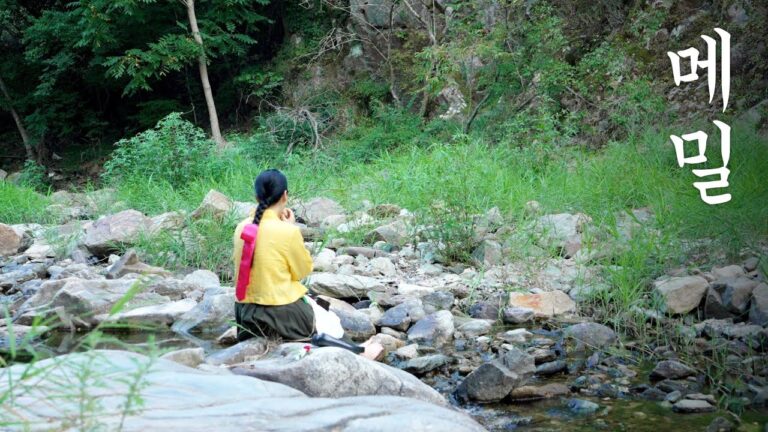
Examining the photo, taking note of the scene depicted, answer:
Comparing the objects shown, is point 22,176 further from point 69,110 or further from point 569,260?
point 569,260

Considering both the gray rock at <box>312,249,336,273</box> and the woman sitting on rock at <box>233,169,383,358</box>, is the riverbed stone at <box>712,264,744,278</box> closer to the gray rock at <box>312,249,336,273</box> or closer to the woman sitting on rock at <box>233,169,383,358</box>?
the woman sitting on rock at <box>233,169,383,358</box>

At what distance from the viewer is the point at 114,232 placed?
724cm

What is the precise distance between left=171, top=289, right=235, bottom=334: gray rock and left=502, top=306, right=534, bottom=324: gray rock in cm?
171

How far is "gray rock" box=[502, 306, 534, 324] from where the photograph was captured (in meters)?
5.05

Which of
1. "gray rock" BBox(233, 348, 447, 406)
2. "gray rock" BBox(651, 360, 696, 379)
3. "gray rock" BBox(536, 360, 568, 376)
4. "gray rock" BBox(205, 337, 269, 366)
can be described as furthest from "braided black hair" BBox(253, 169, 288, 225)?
"gray rock" BBox(651, 360, 696, 379)

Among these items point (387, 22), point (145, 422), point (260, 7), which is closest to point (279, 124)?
point (387, 22)

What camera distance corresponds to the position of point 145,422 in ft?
6.98

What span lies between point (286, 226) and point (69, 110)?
48.6 feet

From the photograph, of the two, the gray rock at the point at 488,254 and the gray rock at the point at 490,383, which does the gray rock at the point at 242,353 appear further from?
the gray rock at the point at 488,254

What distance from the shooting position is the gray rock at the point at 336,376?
10.4 feet

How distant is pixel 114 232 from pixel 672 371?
16.6 feet

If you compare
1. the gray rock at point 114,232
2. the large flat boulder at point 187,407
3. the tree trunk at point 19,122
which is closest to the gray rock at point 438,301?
the large flat boulder at point 187,407

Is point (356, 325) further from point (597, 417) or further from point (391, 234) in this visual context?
point (391, 234)

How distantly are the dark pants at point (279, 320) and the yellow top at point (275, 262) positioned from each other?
42 mm
